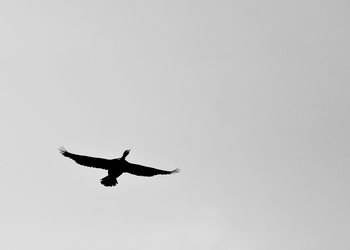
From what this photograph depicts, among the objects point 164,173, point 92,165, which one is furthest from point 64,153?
point 164,173

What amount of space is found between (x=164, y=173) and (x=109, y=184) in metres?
3.45

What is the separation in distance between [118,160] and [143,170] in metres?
1.87

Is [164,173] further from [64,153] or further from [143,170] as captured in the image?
[64,153]

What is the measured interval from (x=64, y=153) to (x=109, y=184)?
3086mm

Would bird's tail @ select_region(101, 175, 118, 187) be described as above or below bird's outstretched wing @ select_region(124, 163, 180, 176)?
below

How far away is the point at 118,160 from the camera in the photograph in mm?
55344

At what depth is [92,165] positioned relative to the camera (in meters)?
55.3

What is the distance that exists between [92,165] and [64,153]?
1.76 m

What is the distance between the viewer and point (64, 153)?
54781 millimetres

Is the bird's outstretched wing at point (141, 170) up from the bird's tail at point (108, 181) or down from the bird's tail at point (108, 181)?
up

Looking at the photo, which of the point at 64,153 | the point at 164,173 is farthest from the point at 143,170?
the point at 64,153

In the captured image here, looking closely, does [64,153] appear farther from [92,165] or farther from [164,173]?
[164,173]

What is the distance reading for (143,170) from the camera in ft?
185
